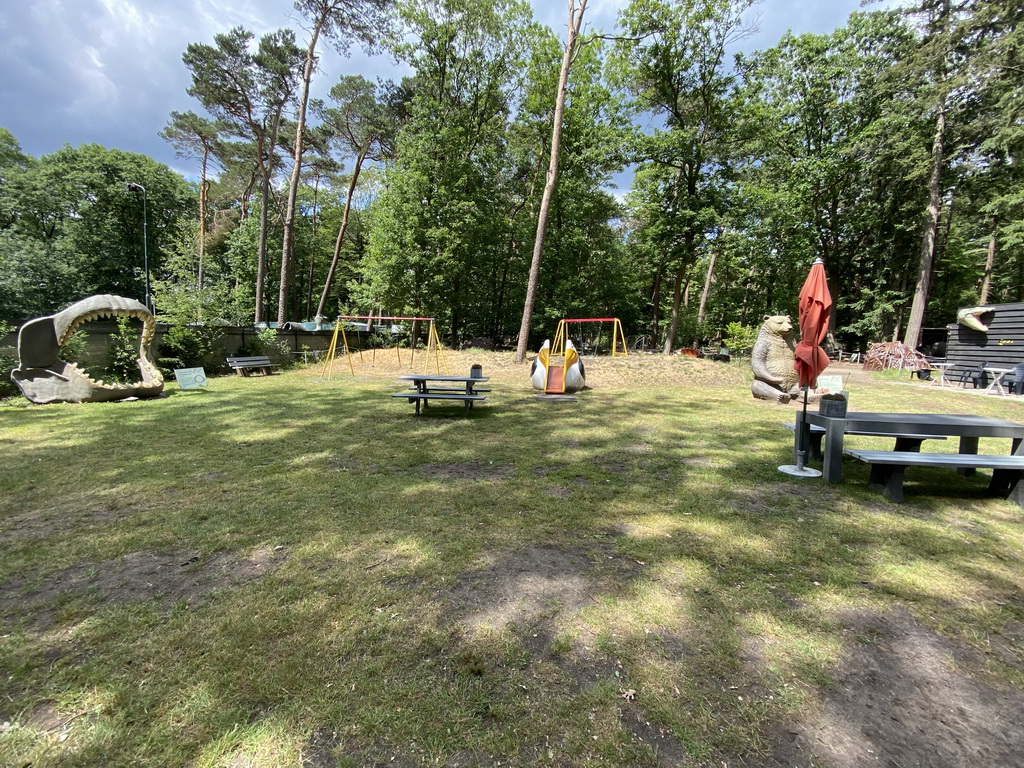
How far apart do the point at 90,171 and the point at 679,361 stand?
35.1 metres

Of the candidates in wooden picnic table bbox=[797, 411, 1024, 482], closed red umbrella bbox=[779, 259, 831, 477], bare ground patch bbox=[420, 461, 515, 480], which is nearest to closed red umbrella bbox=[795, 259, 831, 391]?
closed red umbrella bbox=[779, 259, 831, 477]

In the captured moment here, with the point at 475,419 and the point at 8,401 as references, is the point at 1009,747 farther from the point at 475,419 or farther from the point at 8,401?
the point at 8,401

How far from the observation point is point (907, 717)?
63.8 inches

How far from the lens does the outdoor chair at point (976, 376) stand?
12.3 m

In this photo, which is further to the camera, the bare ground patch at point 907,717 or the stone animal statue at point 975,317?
the stone animal statue at point 975,317

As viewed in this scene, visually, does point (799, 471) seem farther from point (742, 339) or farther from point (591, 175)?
point (591, 175)

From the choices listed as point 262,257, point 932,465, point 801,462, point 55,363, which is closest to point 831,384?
point 801,462

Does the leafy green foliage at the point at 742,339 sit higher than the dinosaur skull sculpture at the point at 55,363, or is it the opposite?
the leafy green foliage at the point at 742,339

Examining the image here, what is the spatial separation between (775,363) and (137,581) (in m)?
10.5

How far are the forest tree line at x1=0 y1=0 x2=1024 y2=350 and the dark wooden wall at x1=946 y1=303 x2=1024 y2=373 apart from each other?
5.34m

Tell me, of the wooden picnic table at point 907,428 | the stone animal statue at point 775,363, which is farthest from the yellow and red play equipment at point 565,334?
the wooden picnic table at point 907,428

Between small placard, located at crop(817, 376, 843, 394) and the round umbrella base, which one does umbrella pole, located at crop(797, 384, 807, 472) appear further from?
small placard, located at crop(817, 376, 843, 394)

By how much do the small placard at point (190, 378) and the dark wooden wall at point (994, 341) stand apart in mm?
20677

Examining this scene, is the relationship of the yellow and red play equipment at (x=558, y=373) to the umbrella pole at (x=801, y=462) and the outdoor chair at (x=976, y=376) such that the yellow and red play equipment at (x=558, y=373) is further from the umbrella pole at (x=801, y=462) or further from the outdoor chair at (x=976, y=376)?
the outdoor chair at (x=976, y=376)
